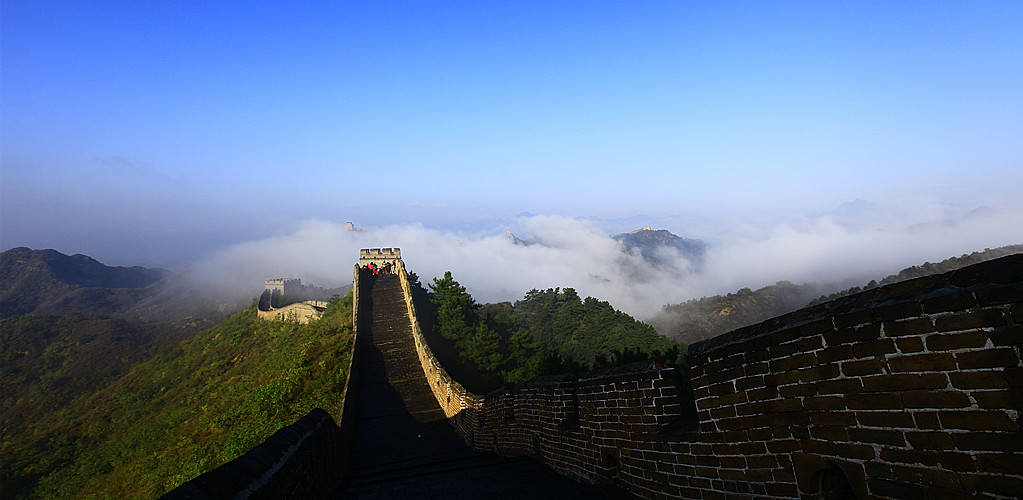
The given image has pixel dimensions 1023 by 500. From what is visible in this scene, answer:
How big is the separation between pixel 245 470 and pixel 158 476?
2051 centimetres

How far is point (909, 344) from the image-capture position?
2203mm

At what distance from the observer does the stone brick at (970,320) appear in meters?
1.96

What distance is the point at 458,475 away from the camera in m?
6.67

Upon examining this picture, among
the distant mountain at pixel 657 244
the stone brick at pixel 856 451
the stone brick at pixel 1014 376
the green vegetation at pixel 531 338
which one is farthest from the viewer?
the distant mountain at pixel 657 244

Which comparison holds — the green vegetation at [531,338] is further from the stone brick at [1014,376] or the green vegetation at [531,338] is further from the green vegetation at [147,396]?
the stone brick at [1014,376]

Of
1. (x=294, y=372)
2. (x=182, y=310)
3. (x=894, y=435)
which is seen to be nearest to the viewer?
(x=894, y=435)

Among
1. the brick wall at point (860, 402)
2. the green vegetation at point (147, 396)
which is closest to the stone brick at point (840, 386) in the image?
the brick wall at point (860, 402)

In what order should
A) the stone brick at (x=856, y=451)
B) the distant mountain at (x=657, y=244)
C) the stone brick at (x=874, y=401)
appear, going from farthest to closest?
the distant mountain at (x=657, y=244)
the stone brick at (x=856, y=451)
the stone brick at (x=874, y=401)

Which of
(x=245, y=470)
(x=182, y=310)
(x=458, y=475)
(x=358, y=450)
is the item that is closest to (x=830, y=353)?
(x=245, y=470)

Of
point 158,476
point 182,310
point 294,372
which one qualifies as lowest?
point 158,476

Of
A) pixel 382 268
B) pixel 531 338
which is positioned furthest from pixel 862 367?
pixel 382 268

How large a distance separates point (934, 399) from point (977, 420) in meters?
0.15

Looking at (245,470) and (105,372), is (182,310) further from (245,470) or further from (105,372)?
(245,470)

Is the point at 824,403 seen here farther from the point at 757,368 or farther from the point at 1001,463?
the point at 1001,463
